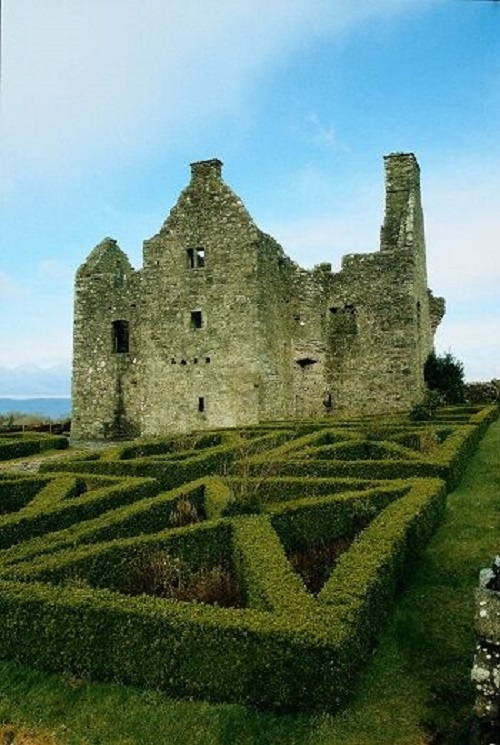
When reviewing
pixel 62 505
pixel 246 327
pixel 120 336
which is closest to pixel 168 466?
pixel 62 505

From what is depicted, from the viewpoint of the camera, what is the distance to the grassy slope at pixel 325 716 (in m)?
4.87

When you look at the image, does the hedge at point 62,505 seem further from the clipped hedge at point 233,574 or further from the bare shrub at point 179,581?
the bare shrub at point 179,581

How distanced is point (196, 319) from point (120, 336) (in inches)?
201

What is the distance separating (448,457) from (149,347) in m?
17.0

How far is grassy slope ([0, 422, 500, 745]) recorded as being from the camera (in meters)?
4.87

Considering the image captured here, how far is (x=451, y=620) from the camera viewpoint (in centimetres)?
649

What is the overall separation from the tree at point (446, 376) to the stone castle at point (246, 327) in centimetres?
58

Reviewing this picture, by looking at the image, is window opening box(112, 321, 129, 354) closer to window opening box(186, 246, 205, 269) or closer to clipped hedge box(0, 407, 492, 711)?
window opening box(186, 246, 205, 269)

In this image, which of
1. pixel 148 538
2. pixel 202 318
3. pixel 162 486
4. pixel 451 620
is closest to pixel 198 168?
pixel 202 318

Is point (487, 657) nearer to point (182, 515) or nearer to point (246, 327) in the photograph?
point (182, 515)

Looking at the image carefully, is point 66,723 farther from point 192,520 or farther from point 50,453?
point 50,453

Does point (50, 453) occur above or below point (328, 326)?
below

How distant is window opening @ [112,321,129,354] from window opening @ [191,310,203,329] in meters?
4.51

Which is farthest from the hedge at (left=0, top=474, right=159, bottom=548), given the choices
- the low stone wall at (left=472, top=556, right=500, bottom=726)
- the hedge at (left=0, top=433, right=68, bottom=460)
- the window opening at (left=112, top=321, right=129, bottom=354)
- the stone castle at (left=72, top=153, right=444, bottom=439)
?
the window opening at (left=112, top=321, right=129, bottom=354)
